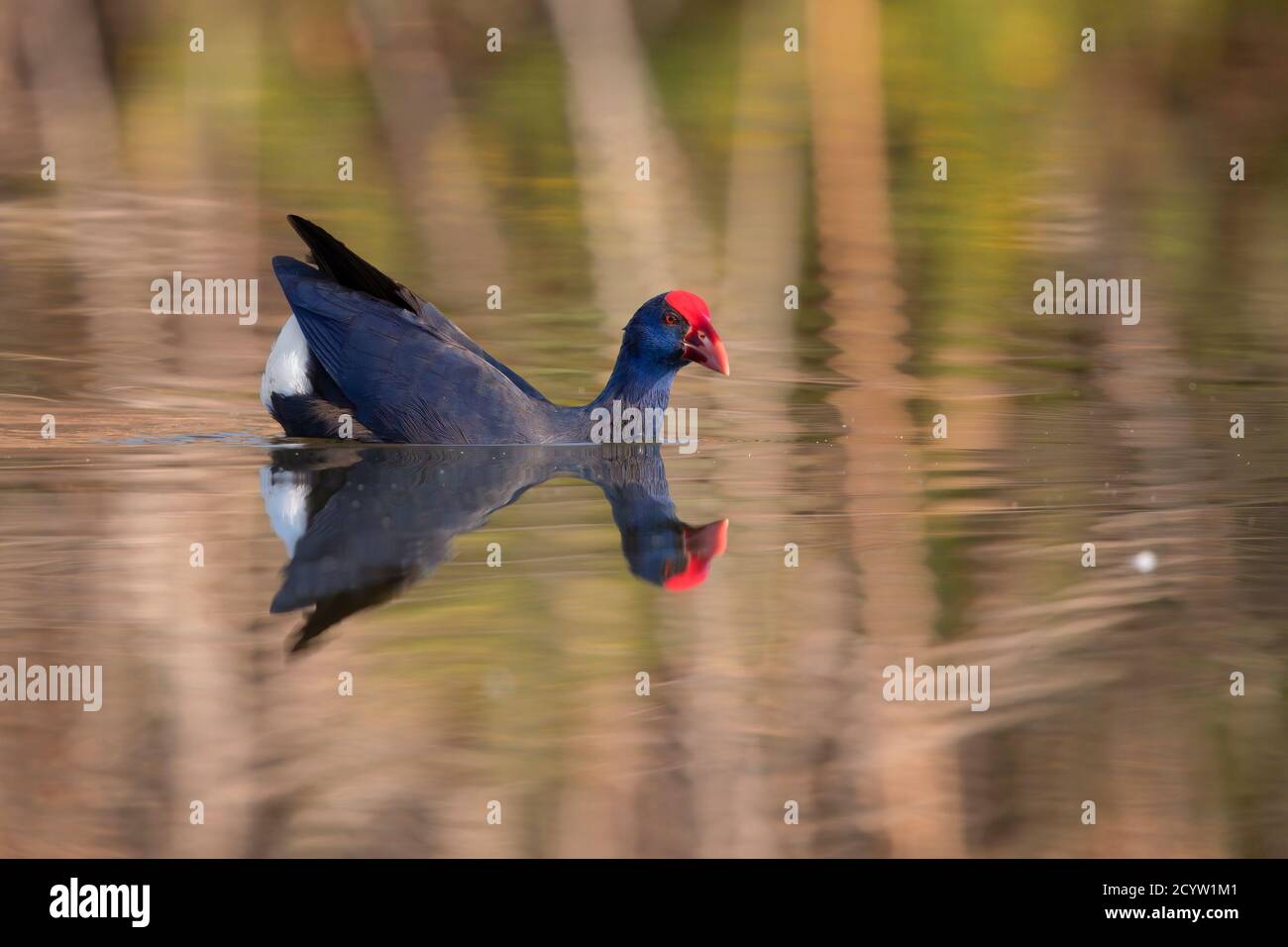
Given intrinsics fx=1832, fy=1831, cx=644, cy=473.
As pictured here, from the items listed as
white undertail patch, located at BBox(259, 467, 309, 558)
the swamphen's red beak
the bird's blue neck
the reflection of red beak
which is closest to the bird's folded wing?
the bird's blue neck

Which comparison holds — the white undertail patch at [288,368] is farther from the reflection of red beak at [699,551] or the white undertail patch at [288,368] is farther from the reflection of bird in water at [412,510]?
the reflection of red beak at [699,551]

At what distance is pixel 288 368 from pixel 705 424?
6.56 ft

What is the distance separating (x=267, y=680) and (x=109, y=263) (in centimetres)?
837

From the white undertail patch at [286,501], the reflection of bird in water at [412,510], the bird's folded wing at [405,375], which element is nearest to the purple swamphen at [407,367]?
the bird's folded wing at [405,375]

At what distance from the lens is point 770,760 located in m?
4.38

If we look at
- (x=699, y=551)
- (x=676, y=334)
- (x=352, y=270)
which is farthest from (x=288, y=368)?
(x=699, y=551)

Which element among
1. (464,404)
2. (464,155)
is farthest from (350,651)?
(464,155)

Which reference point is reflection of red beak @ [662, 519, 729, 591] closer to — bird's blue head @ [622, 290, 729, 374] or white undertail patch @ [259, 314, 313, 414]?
bird's blue head @ [622, 290, 729, 374]

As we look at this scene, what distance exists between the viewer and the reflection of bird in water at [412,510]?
554cm

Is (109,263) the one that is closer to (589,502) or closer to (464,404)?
(464,404)

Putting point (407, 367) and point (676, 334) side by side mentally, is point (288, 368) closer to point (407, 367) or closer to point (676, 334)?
point (407, 367)

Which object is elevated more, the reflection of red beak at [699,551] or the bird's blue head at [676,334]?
the bird's blue head at [676,334]

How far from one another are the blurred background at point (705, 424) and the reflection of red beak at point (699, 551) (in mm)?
112

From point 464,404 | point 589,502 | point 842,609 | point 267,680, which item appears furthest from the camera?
point 464,404
